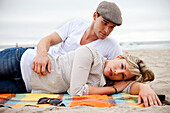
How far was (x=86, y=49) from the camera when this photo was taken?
228 cm

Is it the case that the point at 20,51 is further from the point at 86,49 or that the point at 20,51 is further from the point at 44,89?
the point at 86,49

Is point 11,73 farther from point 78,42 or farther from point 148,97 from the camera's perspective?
point 148,97

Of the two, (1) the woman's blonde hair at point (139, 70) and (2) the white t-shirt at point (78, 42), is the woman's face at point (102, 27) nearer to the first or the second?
(2) the white t-shirt at point (78, 42)

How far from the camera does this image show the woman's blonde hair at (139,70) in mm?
2320

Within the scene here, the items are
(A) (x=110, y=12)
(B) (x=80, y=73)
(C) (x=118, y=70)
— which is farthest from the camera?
(A) (x=110, y=12)

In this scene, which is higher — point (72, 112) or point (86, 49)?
point (86, 49)

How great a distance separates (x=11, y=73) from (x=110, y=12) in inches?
65.1

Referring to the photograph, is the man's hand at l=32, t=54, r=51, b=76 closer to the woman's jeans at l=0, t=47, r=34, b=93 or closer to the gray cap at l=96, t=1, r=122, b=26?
the woman's jeans at l=0, t=47, r=34, b=93

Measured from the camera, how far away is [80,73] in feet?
7.04

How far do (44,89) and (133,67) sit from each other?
1214 mm

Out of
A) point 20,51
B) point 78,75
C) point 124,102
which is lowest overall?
point 124,102

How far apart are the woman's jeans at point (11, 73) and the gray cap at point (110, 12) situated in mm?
1363

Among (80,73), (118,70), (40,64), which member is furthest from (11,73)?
(118,70)

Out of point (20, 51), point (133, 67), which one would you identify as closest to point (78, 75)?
point (133, 67)
